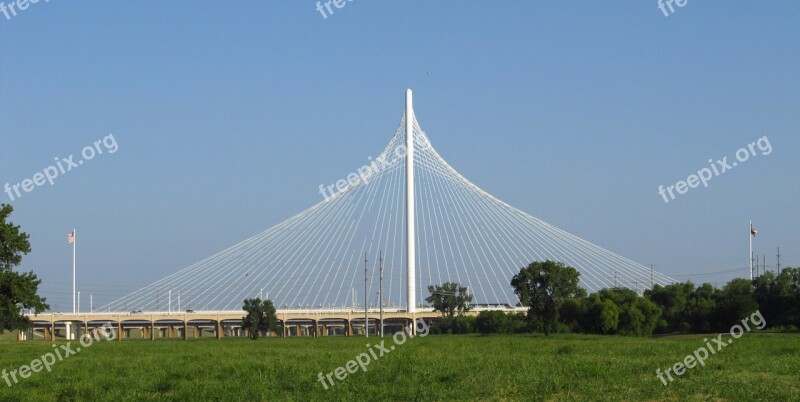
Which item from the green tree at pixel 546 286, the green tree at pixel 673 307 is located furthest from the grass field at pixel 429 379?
the green tree at pixel 673 307

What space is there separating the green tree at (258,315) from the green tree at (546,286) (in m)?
19.1

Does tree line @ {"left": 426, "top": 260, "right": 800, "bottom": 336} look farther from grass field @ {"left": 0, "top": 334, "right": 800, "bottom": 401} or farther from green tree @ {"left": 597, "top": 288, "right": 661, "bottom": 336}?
grass field @ {"left": 0, "top": 334, "right": 800, "bottom": 401}

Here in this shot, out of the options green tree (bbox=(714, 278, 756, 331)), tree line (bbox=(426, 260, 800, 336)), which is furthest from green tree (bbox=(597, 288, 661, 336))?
green tree (bbox=(714, 278, 756, 331))

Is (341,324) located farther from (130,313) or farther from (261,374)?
(261,374)

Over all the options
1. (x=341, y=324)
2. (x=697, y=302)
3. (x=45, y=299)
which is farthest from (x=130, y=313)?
(x=45, y=299)

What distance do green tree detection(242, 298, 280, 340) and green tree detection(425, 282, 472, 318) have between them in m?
27.3

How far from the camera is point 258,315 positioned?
2530 inches

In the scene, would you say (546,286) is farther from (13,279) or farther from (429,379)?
(429,379)

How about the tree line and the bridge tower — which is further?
the bridge tower

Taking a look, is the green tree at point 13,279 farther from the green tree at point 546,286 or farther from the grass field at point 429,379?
the green tree at point 546,286

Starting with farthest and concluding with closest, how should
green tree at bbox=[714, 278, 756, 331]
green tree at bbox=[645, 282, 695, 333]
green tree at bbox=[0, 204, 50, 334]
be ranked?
green tree at bbox=[645, 282, 695, 333], green tree at bbox=[714, 278, 756, 331], green tree at bbox=[0, 204, 50, 334]

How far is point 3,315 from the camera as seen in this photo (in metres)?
33.0

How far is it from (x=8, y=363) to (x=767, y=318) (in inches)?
1697

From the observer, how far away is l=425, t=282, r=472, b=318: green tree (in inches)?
3557
